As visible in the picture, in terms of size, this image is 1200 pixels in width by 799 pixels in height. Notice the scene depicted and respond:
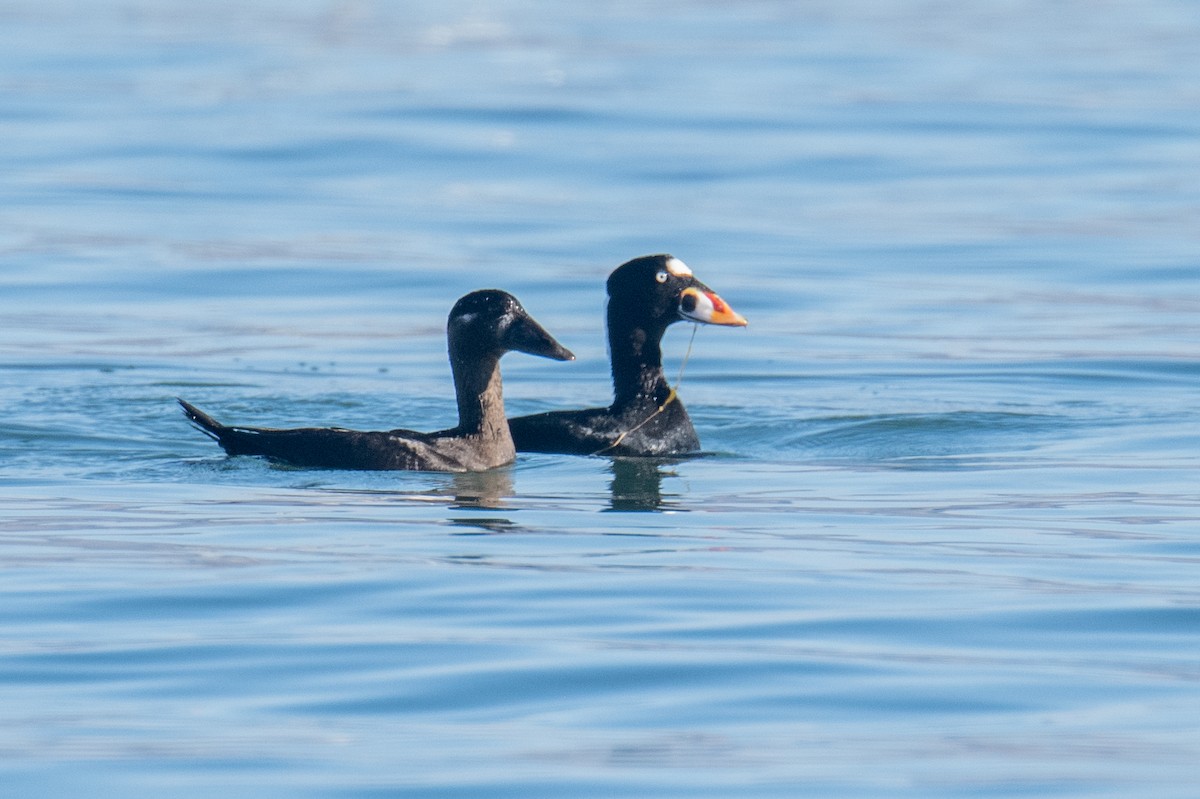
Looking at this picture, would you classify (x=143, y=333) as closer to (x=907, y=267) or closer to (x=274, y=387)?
(x=274, y=387)

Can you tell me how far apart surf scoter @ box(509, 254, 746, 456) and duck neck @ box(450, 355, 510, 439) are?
2.31 feet

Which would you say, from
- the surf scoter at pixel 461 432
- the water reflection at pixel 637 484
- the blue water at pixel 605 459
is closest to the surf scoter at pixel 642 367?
the water reflection at pixel 637 484

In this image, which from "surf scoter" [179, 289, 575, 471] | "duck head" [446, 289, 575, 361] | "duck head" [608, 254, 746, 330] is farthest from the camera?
"duck head" [608, 254, 746, 330]

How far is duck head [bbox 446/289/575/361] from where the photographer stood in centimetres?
1152

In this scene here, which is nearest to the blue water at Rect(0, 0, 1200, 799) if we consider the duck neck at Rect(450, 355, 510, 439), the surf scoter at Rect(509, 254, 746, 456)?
the surf scoter at Rect(509, 254, 746, 456)

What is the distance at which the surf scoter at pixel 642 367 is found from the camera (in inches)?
485

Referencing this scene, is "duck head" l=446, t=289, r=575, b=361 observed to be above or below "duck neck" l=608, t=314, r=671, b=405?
above

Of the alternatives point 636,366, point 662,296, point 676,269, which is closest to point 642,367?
point 636,366

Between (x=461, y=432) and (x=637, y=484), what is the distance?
3.09 ft

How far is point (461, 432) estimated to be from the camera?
457 inches

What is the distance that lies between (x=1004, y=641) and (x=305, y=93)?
2517 cm

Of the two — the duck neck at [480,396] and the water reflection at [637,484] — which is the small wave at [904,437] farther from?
the duck neck at [480,396]

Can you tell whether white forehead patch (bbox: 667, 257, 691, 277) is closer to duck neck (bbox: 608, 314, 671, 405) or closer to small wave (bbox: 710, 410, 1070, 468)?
duck neck (bbox: 608, 314, 671, 405)

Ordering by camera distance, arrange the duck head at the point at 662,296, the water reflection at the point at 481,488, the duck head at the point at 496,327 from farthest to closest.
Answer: the duck head at the point at 662,296, the duck head at the point at 496,327, the water reflection at the point at 481,488
